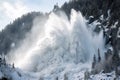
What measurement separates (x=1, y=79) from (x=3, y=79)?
62cm

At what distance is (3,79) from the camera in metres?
108

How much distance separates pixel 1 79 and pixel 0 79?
0.90 feet

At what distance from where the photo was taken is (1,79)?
4242 inches

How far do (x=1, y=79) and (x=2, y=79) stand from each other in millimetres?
285

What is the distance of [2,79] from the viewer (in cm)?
10788

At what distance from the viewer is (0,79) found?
107750 millimetres

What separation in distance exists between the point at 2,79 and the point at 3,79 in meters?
0.35

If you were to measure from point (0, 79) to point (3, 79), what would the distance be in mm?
854
